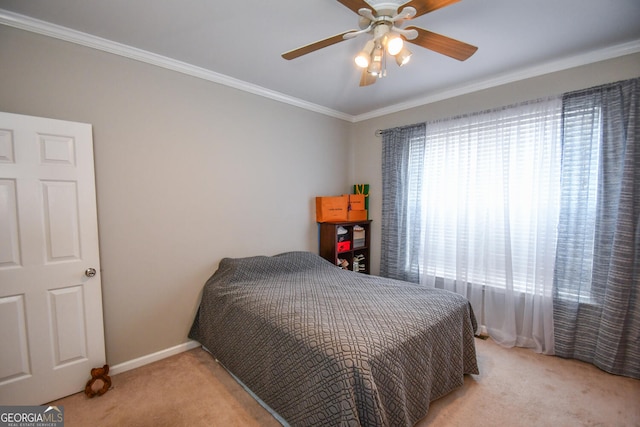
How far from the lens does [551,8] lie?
175 cm

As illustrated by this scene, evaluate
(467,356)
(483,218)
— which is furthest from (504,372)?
(483,218)

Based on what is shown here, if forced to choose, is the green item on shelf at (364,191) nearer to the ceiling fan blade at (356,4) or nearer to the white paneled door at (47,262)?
the ceiling fan blade at (356,4)

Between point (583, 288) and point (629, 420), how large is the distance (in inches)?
37.6

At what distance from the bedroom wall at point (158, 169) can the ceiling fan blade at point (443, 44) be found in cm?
192

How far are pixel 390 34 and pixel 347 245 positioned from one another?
8.40ft

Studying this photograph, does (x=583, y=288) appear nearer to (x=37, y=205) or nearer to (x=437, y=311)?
(x=437, y=311)

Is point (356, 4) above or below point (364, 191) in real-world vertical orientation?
above


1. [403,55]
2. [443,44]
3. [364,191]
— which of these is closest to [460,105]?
[364,191]

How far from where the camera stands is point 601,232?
7.40 feet

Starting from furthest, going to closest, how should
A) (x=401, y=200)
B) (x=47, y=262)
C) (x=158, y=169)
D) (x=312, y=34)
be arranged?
(x=401, y=200) → (x=158, y=169) → (x=312, y=34) → (x=47, y=262)

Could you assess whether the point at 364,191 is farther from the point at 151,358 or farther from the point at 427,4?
the point at 151,358

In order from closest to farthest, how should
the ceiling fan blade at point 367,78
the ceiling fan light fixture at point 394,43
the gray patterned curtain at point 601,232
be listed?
1. the ceiling fan light fixture at point 394,43
2. the ceiling fan blade at point 367,78
3. the gray patterned curtain at point 601,232

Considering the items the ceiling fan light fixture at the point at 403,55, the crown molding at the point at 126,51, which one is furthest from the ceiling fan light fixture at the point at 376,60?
the crown molding at the point at 126,51

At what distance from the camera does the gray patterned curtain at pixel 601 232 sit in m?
2.12
